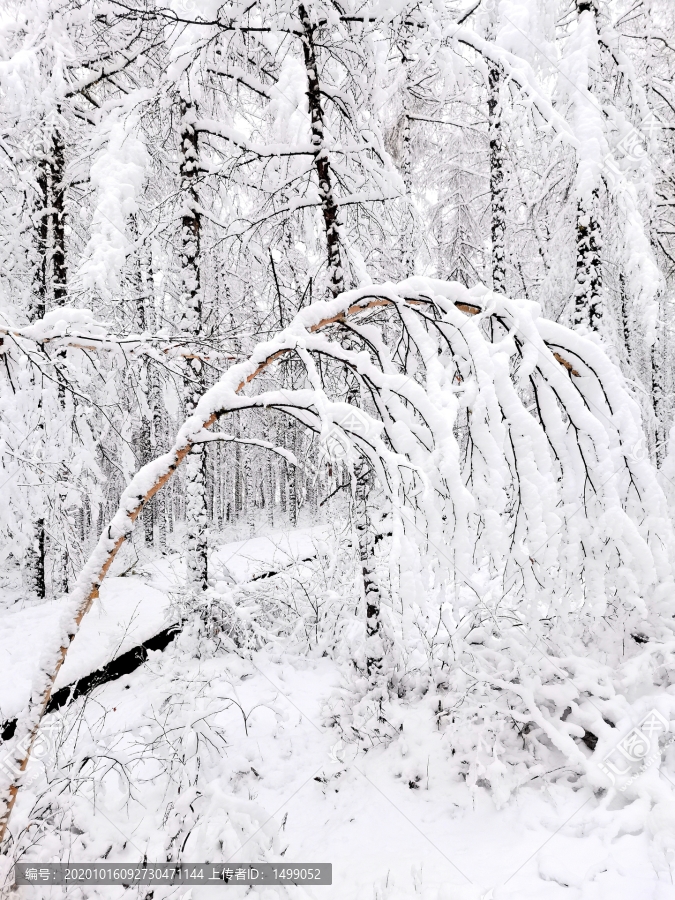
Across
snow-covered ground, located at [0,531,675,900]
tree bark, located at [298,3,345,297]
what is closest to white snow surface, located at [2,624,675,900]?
snow-covered ground, located at [0,531,675,900]

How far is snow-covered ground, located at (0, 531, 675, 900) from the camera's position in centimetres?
269

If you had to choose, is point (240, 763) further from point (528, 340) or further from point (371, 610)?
point (528, 340)

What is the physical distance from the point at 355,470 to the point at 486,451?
91.0 inches

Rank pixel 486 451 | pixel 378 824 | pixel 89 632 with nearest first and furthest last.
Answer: pixel 486 451
pixel 378 824
pixel 89 632

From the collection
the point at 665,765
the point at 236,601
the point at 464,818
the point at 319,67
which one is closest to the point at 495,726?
the point at 464,818

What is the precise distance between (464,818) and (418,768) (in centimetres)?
59

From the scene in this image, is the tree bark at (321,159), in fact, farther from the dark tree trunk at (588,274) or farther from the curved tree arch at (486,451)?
the dark tree trunk at (588,274)

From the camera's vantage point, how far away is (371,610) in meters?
5.22

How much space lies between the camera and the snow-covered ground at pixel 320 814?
2689 mm

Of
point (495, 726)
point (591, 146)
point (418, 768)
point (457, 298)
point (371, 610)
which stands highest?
point (591, 146)

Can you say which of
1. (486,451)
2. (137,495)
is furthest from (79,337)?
(486,451)

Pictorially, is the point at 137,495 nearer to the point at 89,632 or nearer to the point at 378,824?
the point at 378,824

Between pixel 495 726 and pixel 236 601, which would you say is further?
pixel 236 601

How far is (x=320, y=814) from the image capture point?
4039mm
